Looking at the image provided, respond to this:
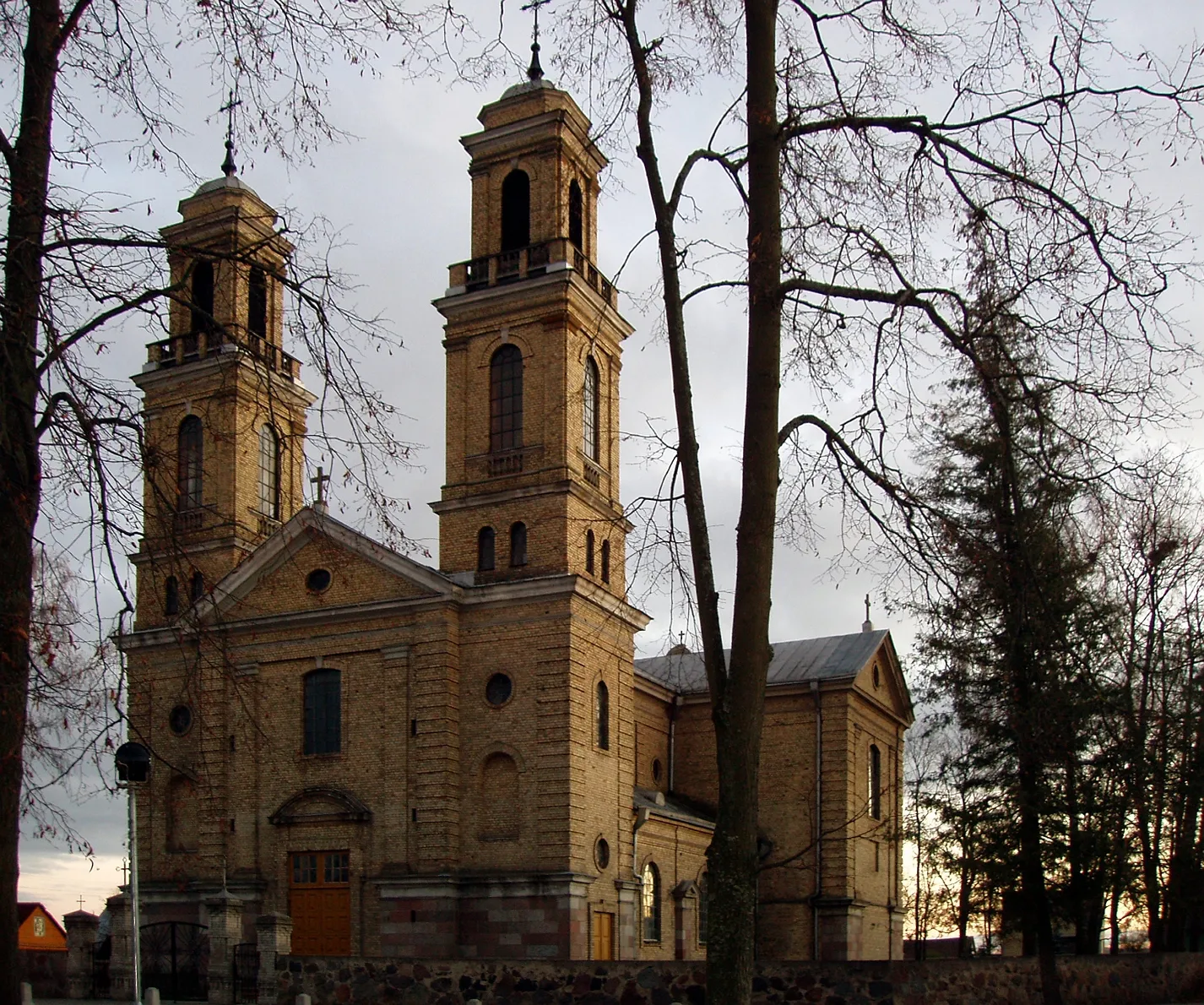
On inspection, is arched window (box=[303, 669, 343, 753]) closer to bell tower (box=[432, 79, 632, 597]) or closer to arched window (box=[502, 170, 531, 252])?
bell tower (box=[432, 79, 632, 597])

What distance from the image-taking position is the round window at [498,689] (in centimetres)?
3241

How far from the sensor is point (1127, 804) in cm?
2608

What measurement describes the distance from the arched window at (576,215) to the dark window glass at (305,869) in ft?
52.5

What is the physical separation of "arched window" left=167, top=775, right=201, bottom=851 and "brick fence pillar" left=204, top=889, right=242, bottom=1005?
7722 millimetres

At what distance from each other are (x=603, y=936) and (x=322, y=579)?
420 inches

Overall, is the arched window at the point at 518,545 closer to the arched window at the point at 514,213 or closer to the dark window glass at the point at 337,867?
the arched window at the point at 514,213

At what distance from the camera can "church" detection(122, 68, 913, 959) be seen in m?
31.4

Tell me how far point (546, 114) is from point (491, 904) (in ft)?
60.7

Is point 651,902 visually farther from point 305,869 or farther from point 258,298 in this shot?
point 258,298

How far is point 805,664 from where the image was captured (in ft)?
147

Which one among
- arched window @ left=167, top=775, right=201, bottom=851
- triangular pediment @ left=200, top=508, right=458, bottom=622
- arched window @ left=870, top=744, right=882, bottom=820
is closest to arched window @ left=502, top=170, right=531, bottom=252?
triangular pediment @ left=200, top=508, right=458, bottom=622

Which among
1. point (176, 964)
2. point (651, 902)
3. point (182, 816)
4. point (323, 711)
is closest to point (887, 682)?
point (651, 902)

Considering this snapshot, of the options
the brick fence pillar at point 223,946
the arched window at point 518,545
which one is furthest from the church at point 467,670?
the brick fence pillar at point 223,946

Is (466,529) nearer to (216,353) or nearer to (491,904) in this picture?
(491,904)
